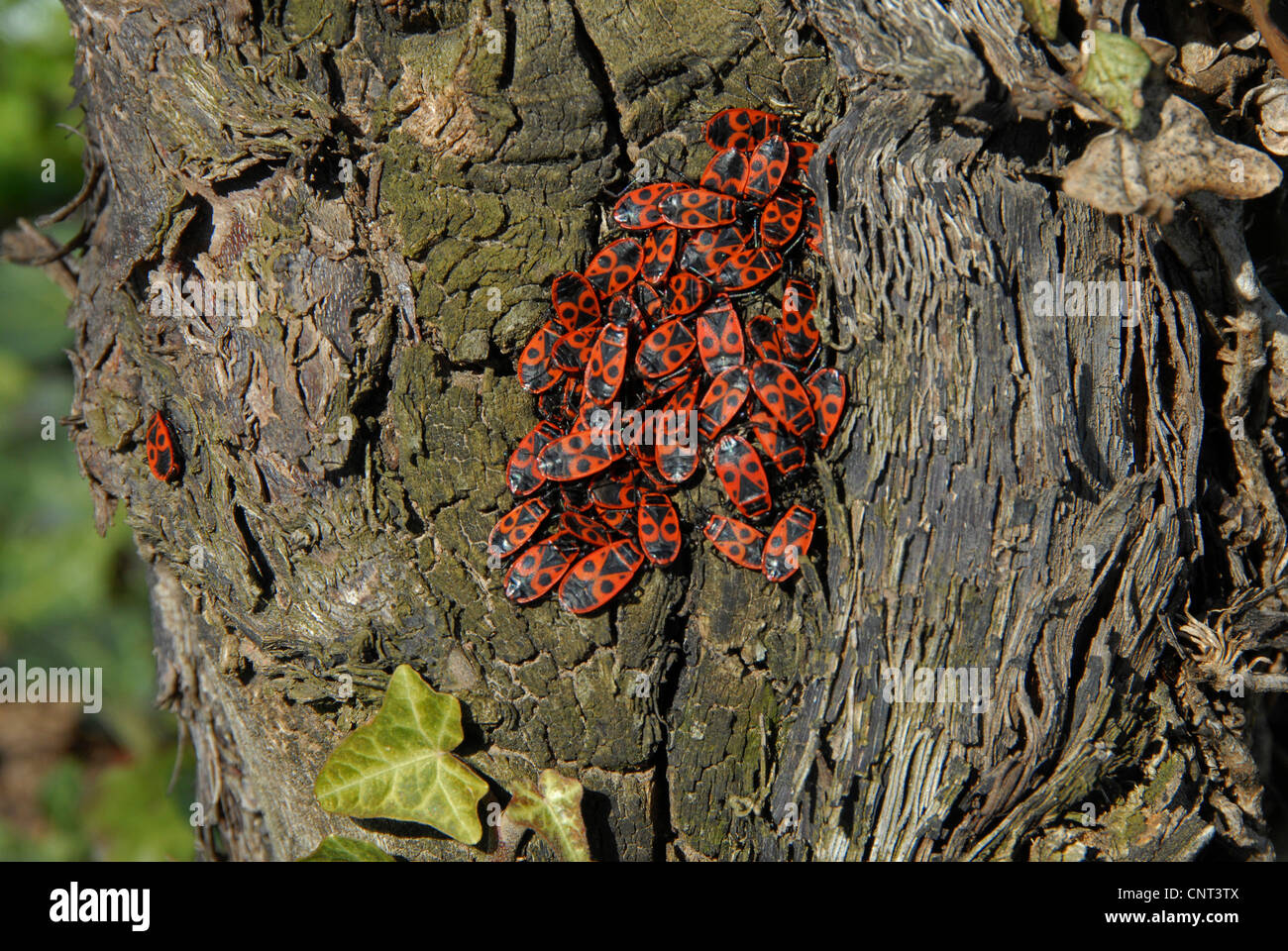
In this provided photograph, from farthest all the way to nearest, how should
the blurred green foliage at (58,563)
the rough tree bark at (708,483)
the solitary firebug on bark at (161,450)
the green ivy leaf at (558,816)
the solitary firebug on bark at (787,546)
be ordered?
the blurred green foliage at (58,563), the solitary firebug on bark at (161,450), the green ivy leaf at (558,816), the solitary firebug on bark at (787,546), the rough tree bark at (708,483)

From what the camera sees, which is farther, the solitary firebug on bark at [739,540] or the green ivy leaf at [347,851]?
the green ivy leaf at [347,851]

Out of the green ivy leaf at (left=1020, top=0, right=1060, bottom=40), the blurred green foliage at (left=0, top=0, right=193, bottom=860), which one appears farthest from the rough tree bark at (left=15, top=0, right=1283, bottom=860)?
the blurred green foliage at (left=0, top=0, right=193, bottom=860)

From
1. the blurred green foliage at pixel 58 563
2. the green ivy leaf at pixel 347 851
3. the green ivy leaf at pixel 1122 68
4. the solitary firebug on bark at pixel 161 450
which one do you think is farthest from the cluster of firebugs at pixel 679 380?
the blurred green foliage at pixel 58 563

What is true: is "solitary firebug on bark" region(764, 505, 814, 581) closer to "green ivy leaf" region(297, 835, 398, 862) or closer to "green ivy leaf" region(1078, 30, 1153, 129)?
"green ivy leaf" region(1078, 30, 1153, 129)

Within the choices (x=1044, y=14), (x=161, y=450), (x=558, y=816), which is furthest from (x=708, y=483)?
(x=161, y=450)

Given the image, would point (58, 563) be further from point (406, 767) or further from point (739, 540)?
point (739, 540)

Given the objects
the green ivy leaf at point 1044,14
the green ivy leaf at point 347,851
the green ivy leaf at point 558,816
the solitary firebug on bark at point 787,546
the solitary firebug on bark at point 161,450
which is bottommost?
the green ivy leaf at point 347,851

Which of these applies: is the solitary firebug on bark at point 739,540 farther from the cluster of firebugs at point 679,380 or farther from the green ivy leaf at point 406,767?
the green ivy leaf at point 406,767
